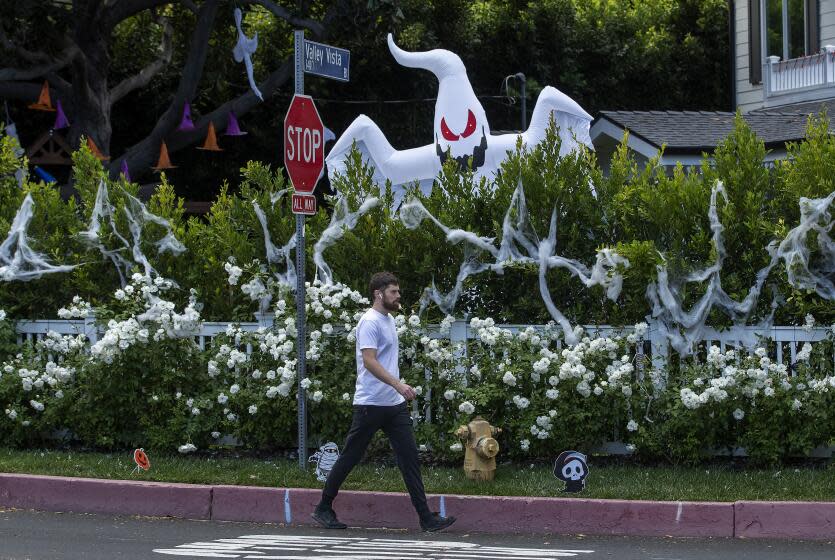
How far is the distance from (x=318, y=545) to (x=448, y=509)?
45.5 inches

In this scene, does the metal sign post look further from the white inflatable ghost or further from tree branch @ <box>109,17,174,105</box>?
tree branch @ <box>109,17,174,105</box>

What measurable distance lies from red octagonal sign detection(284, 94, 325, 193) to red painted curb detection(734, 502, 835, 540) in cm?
394

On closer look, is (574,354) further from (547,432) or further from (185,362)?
(185,362)

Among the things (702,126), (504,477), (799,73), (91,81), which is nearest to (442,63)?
(702,126)

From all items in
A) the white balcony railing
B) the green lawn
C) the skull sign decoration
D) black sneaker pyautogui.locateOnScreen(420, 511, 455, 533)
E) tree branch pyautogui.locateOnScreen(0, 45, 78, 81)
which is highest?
tree branch pyautogui.locateOnScreen(0, 45, 78, 81)

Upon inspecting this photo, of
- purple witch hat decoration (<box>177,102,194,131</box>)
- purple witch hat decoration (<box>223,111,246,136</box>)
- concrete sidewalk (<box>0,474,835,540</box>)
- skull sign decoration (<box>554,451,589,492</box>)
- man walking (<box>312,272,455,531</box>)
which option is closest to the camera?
concrete sidewalk (<box>0,474,835,540</box>)

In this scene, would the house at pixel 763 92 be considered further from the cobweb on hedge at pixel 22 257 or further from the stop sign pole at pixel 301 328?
the cobweb on hedge at pixel 22 257

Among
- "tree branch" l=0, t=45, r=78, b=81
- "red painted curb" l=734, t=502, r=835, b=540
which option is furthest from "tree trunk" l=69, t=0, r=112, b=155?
"red painted curb" l=734, t=502, r=835, b=540

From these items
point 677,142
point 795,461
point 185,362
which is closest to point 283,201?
point 185,362

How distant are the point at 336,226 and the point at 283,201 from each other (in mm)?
792

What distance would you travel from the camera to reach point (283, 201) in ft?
35.2

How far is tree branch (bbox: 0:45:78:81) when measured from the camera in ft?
67.9

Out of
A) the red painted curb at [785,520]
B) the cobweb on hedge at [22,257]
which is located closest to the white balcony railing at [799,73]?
the red painted curb at [785,520]

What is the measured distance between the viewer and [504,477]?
352 inches
